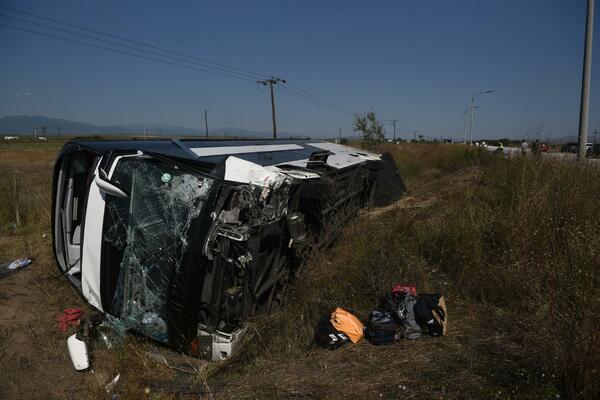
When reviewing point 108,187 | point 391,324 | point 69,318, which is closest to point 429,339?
point 391,324

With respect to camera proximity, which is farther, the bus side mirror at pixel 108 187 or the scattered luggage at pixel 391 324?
the bus side mirror at pixel 108 187

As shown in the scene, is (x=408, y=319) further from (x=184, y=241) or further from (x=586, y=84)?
(x=586, y=84)

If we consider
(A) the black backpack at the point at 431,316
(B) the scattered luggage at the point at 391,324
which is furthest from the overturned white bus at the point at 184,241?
(A) the black backpack at the point at 431,316

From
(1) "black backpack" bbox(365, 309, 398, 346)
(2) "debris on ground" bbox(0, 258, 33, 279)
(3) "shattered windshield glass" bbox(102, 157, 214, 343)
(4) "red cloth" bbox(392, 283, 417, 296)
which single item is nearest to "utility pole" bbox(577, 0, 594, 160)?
(4) "red cloth" bbox(392, 283, 417, 296)

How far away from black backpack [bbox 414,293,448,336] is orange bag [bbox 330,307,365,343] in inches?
20.0

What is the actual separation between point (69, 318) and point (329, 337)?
3136 millimetres

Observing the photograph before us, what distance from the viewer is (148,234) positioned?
11.2ft

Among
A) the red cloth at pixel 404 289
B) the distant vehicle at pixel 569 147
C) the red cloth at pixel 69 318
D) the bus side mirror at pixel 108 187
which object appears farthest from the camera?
the distant vehicle at pixel 569 147

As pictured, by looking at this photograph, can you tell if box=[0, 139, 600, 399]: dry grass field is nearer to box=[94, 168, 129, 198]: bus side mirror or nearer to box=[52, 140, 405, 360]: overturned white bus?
box=[52, 140, 405, 360]: overturned white bus

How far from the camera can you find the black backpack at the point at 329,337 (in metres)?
3.26

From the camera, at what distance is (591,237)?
397cm

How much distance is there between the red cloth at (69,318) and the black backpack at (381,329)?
3.34 m

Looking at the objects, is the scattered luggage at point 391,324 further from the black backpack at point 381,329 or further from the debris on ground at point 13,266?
the debris on ground at point 13,266

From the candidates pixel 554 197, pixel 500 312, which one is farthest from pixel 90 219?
pixel 554 197
